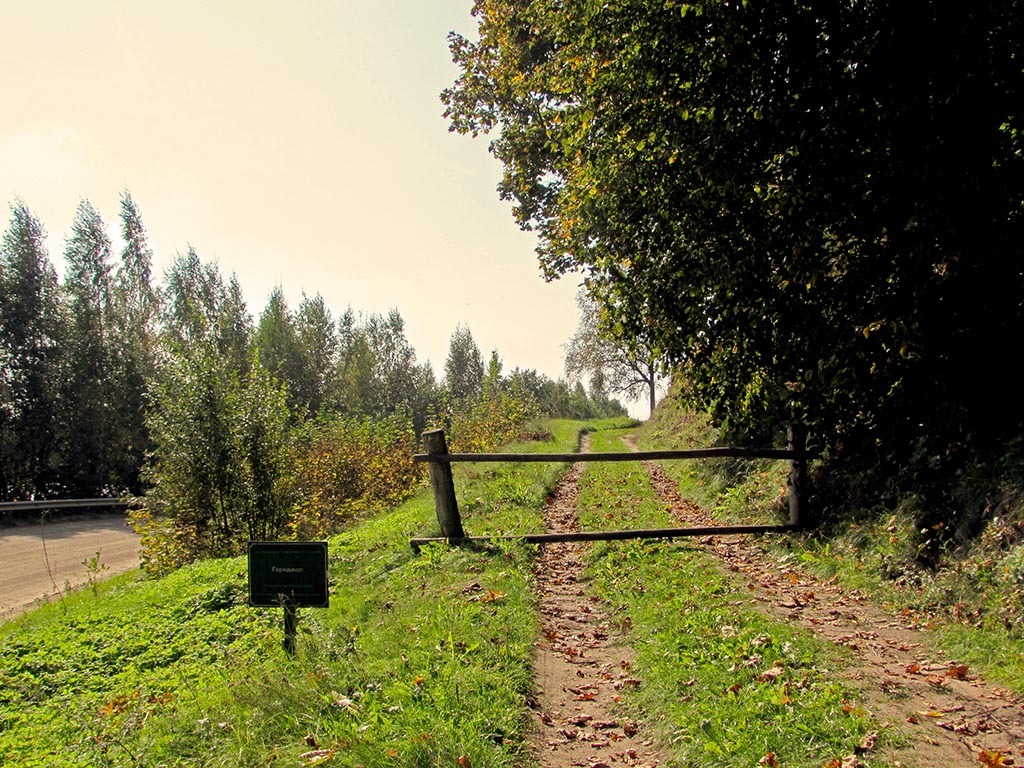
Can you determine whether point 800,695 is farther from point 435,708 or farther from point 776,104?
point 776,104

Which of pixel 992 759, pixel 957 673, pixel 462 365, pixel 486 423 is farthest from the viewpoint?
pixel 462 365

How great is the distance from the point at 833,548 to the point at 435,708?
19.0 feet

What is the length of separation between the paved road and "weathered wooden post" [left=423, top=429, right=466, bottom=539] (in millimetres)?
9100

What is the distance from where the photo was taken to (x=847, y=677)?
4.64 meters

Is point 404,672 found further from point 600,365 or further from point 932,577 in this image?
point 600,365

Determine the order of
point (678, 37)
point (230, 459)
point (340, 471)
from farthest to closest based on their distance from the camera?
point (340, 471)
point (230, 459)
point (678, 37)

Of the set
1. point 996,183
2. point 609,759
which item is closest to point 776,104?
point 996,183

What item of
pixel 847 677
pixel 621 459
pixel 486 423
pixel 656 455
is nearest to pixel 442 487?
pixel 621 459

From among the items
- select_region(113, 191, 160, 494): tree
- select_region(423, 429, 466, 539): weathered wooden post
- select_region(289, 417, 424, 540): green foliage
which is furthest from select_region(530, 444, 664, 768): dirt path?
select_region(113, 191, 160, 494): tree

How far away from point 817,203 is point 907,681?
399cm

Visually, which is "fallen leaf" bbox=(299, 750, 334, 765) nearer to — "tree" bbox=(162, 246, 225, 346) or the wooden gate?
the wooden gate

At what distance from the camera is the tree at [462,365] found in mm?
89938

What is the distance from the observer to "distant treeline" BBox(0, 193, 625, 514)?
15477 millimetres

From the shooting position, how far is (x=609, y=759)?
4051 millimetres
